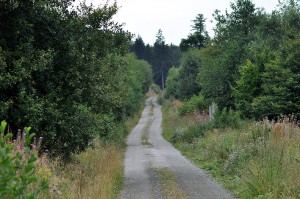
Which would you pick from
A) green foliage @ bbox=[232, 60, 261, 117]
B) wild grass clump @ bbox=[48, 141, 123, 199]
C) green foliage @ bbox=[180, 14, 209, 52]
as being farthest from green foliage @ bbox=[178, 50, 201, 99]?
wild grass clump @ bbox=[48, 141, 123, 199]

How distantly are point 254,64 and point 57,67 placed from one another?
18.7 meters

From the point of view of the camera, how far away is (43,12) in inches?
431

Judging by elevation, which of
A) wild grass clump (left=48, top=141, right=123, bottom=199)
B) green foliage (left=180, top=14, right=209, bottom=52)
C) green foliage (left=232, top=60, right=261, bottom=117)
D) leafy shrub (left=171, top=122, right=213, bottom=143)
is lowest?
leafy shrub (left=171, top=122, right=213, bottom=143)

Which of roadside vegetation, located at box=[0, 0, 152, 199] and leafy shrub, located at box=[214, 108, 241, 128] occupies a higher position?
roadside vegetation, located at box=[0, 0, 152, 199]

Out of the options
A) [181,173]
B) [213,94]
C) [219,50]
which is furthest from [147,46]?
[181,173]

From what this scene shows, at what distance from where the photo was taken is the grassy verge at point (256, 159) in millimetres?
9141

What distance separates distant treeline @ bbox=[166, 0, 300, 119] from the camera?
75.2 ft

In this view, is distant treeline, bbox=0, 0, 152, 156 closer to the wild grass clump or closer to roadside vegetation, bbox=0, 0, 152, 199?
roadside vegetation, bbox=0, 0, 152, 199

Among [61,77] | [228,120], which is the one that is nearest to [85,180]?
[61,77]

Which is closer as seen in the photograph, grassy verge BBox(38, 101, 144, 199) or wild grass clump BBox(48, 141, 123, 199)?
grassy verge BBox(38, 101, 144, 199)

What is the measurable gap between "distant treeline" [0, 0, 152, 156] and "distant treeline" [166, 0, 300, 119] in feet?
38.2

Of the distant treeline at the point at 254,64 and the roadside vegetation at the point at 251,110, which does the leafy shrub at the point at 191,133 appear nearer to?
the roadside vegetation at the point at 251,110

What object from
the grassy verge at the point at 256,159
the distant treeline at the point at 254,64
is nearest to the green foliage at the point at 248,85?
the distant treeline at the point at 254,64

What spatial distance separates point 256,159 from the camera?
37.0ft
